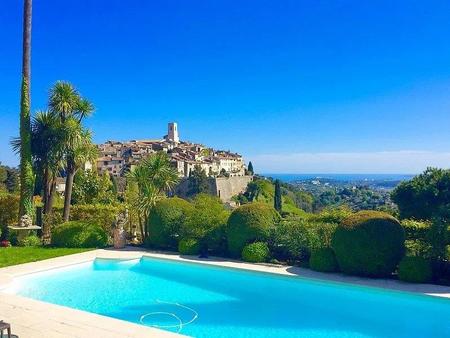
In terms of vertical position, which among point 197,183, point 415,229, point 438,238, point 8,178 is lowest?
point 438,238

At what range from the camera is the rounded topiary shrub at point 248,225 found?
13.9 meters

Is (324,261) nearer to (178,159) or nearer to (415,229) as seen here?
(415,229)

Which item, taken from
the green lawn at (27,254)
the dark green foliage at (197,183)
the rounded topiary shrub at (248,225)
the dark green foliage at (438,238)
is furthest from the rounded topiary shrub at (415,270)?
the dark green foliage at (197,183)

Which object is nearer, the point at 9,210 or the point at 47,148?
the point at 47,148

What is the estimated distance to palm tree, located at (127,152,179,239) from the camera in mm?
16891

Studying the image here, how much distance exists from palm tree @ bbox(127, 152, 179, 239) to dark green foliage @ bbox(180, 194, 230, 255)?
2303 millimetres

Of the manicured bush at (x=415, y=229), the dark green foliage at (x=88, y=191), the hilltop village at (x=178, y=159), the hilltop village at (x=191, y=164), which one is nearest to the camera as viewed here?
the manicured bush at (x=415, y=229)

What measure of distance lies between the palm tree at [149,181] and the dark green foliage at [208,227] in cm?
230

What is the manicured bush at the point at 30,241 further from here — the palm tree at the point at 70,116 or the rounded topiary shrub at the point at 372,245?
the rounded topiary shrub at the point at 372,245

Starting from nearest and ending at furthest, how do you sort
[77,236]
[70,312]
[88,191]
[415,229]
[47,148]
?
[70,312]
[415,229]
[77,236]
[47,148]
[88,191]

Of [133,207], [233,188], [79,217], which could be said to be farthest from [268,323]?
[233,188]

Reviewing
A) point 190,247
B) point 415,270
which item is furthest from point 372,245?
point 190,247

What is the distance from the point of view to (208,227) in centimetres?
1506

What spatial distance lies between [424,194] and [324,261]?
15285mm
